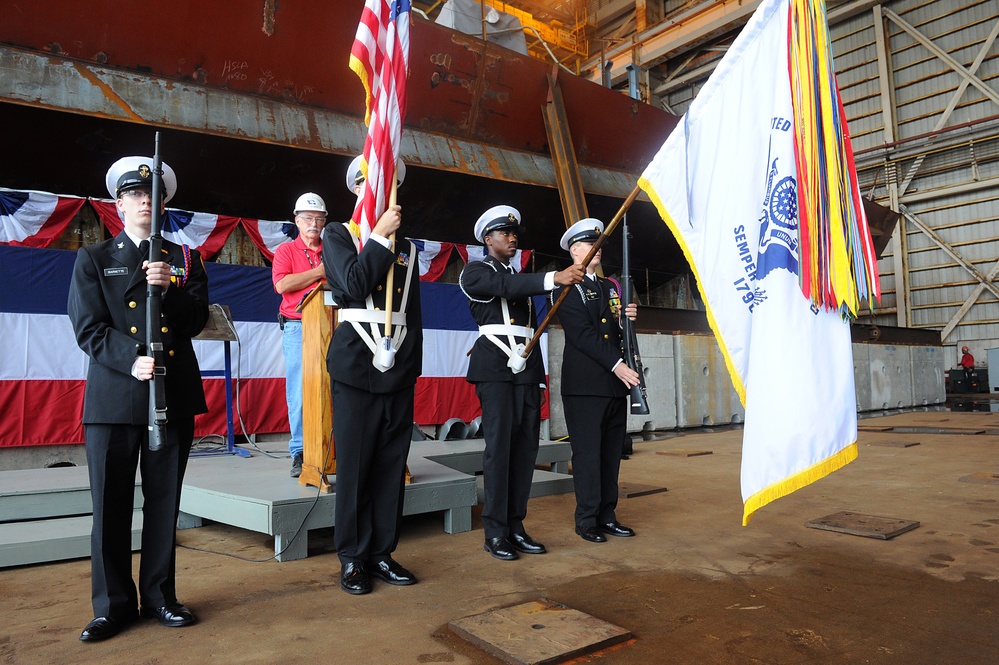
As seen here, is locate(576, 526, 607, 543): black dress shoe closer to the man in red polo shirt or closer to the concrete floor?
the concrete floor

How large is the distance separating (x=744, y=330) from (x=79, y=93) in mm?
5528

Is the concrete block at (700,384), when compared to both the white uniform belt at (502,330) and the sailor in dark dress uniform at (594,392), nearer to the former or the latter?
the sailor in dark dress uniform at (594,392)

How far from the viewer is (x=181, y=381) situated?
2436 millimetres

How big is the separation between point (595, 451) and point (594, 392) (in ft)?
1.02

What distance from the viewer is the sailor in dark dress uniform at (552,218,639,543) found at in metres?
3.56

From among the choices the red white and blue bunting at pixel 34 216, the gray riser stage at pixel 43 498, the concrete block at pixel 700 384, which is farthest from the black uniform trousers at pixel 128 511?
the concrete block at pixel 700 384

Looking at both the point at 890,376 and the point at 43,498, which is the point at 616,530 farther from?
the point at 890,376

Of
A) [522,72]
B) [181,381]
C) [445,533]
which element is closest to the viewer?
[181,381]

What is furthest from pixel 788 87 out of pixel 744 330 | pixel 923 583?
pixel 923 583

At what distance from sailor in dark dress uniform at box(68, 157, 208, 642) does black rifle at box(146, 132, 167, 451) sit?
0.03 m

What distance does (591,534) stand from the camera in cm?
352

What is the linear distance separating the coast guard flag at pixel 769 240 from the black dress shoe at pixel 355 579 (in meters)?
1.48

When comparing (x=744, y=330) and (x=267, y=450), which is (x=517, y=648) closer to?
(x=744, y=330)

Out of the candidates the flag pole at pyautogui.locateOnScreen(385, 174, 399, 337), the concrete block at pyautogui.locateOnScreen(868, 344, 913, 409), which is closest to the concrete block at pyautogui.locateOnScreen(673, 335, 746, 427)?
the concrete block at pyautogui.locateOnScreen(868, 344, 913, 409)
